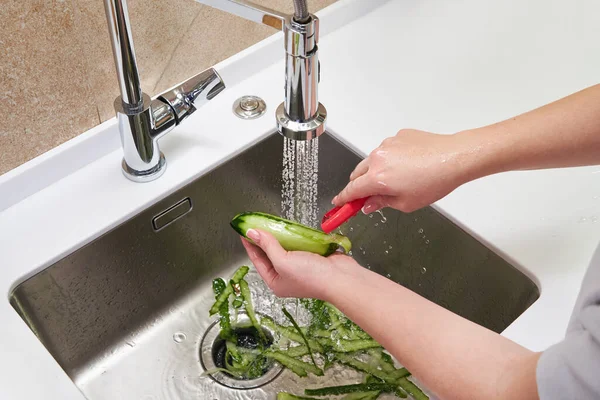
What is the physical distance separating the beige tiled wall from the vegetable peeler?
0.37m

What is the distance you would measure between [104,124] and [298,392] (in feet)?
1.57

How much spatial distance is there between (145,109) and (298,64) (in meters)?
0.25

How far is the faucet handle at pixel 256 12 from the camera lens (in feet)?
2.01

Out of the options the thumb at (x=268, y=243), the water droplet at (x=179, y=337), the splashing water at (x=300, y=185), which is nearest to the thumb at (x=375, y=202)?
the thumb at (x=268, y=243)

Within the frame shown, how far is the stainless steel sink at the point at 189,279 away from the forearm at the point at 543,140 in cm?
15

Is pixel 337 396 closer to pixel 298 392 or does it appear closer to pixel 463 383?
pixel 298 392

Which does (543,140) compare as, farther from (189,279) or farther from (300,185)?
(189,279)

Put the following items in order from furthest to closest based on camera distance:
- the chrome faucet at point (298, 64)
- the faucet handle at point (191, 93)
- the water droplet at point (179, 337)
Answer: the water droplet at point (179, 337)
the faucet handle at point (191, 93)
the chrome faucet at point (298, 64)

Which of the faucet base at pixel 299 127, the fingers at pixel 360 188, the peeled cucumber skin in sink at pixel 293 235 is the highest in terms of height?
the faucet base at pixel 299 127

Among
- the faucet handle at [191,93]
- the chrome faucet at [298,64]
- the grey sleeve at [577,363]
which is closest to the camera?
the grey sleeve at [577,363]

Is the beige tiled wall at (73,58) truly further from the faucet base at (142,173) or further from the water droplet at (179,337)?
the water droplet at (179,337)

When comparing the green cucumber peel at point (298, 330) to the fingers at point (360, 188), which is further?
the green cucumber peel at point (298, 330)

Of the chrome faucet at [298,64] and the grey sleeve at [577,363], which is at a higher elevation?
the chrome faucet at [298,64]

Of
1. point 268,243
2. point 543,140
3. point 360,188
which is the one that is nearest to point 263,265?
point 268,243
